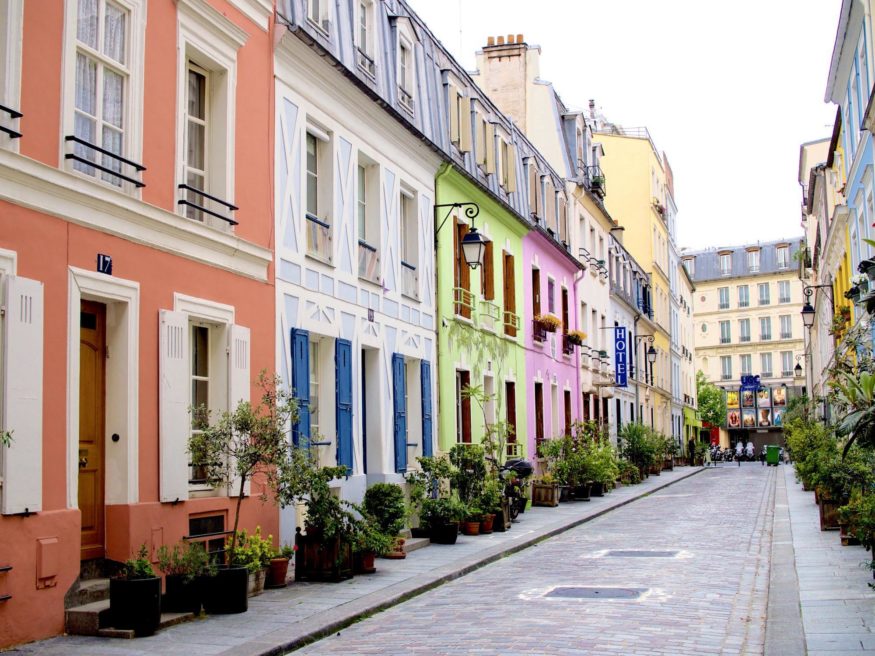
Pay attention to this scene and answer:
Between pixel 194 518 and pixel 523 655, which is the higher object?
pixel 194 518

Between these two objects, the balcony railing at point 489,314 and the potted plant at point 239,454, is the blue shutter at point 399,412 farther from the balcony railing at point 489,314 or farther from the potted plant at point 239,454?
the potted plant at point 239,454

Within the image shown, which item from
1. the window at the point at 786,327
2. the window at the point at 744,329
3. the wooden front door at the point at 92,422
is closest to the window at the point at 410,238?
the wooden front door at the point at 92,422

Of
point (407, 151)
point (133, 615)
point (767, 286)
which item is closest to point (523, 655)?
point (133, 615)

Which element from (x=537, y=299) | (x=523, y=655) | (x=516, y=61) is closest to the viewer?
(x=523, y=655)

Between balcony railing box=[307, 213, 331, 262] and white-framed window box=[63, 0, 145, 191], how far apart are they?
427 centimetres

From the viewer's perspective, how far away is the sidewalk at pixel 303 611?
7.96m

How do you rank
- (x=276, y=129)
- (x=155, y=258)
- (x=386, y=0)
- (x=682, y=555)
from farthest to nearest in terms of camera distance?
(x=386, y=0), (x=682, y=555), (x=276, y=129), (x=155, y=258)

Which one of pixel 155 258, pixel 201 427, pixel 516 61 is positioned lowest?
pixel 201 427

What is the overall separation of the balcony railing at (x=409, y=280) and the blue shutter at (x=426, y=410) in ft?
4.08

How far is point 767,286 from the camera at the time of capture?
87562mm

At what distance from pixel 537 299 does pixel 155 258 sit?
18068 mm

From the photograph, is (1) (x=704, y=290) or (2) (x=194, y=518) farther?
(1) (x=704, y=290)

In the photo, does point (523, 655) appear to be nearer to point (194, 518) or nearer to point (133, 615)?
point (133, 615)

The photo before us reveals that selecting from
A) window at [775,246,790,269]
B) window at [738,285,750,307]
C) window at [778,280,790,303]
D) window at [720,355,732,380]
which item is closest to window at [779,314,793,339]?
window at [778,280,790,303]
